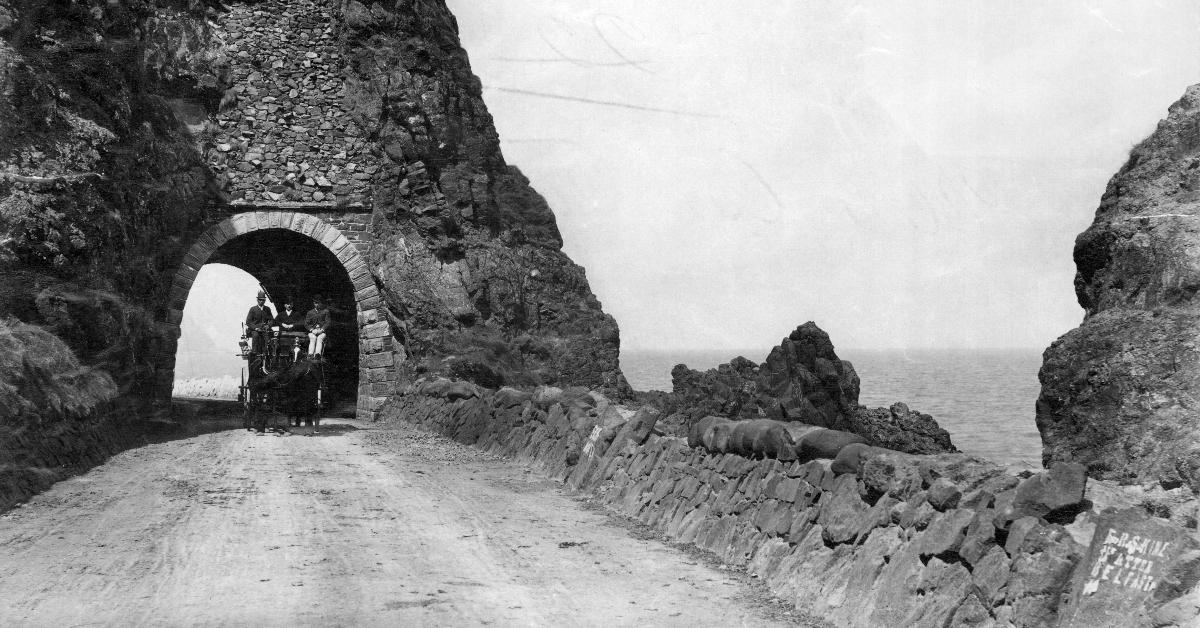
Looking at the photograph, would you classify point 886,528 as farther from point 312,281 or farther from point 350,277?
point 312,281

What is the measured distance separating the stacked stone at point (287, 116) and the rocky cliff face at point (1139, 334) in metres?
20.0

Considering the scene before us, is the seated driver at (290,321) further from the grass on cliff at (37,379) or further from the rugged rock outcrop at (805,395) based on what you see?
the rugged rock outcrop at (805,395)

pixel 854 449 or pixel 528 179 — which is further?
pixel 528 179

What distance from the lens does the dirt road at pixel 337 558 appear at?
6285 millimetres

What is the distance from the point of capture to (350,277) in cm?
Result: 2491

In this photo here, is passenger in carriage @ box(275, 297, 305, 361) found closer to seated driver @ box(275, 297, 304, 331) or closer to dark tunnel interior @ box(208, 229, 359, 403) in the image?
seated driver @ box(275, 297, 304, 331)

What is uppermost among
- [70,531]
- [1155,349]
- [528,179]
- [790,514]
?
[528,179]

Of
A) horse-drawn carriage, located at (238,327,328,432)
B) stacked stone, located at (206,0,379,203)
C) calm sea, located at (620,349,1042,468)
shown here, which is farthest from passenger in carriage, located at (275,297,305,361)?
calm sea, located at (620,349,1042,468)

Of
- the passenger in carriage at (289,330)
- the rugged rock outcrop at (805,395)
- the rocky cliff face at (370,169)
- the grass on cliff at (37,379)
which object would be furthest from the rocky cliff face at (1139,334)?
the rocky cliff face at (370,169)

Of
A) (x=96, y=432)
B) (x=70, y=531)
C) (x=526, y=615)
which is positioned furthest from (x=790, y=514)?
(x=96, y=432)

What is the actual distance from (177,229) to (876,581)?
824 inches

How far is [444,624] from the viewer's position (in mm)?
6031

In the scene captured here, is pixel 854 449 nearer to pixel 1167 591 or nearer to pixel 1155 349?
pixel 1155 349

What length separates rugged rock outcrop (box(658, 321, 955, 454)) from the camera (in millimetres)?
24266
